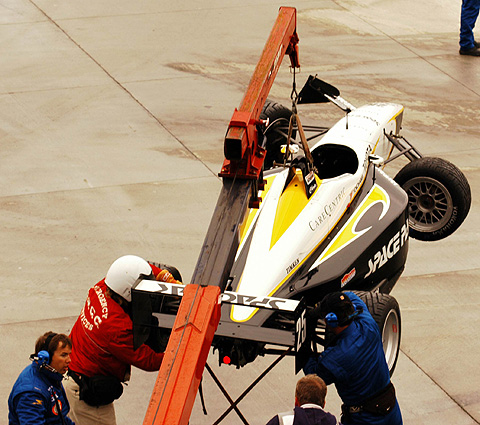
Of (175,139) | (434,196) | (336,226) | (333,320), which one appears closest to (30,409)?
(333,320)

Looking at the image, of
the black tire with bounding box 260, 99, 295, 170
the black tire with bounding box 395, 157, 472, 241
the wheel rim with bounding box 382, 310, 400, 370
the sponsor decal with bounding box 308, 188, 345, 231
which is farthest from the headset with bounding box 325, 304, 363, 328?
the black tire with bounding box 260, 99, 295, 170

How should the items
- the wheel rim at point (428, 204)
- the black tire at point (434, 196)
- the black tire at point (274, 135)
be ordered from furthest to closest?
1. the black tire at point (274, 135)
2. the wheel rim at point (428, 204)
3. the black tire at point (434, 196)

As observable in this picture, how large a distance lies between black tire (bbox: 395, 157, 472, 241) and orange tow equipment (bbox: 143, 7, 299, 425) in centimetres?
268

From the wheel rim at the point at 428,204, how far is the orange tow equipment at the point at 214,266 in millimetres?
Answer: 2764

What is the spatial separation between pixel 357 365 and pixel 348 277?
1.69m

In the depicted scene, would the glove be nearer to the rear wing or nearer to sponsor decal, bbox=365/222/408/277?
the rear wing

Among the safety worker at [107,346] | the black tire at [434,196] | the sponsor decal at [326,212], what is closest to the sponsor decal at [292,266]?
the sponsor decal at [326,212]

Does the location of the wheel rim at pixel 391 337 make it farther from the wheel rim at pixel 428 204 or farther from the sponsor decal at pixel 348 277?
the wheel rim at pixel 428 204

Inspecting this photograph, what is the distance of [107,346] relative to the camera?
6.58 metres

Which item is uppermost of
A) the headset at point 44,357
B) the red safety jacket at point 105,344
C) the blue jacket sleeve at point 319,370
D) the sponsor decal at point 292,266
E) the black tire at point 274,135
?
the headset at point 44,357

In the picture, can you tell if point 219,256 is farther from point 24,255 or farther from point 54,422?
point 24,255

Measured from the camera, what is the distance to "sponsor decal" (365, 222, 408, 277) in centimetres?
851

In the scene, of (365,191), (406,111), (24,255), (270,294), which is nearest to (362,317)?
(270,294)

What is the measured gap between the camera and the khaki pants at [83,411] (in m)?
6.88
